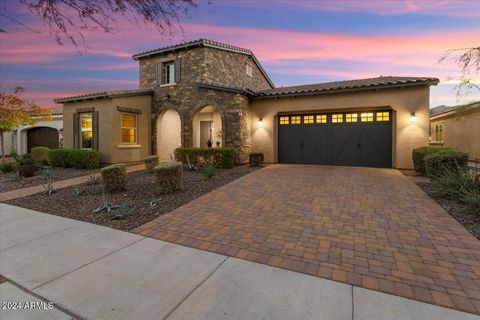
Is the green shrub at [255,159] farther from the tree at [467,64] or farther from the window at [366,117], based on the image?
the tree at [467,64]

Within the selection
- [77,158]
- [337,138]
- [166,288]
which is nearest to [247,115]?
[337,138]

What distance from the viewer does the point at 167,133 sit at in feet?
52.0

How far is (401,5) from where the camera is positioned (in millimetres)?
6781

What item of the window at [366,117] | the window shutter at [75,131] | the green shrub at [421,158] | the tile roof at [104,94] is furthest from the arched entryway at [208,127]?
the green shrub at [421,158]

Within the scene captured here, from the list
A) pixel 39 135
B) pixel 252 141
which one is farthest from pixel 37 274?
pixel 39 135

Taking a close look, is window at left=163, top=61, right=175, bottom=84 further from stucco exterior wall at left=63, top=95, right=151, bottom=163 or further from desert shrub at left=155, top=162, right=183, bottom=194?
desert shrub at left=155, top=162, right=183, bottom=194

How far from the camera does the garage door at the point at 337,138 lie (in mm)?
11281

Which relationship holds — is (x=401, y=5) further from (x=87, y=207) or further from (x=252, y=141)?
(x=87, y=207)

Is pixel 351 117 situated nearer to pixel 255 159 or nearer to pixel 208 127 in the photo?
pixel 255 159

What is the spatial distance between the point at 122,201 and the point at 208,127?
37.4 feet

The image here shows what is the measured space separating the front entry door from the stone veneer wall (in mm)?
3105

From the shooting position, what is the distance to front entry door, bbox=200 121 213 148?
16817 mm

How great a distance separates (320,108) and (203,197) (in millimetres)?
8337

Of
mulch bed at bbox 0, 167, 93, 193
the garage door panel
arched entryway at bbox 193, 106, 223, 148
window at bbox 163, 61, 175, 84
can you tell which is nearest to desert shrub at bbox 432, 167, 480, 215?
the garage door panel
